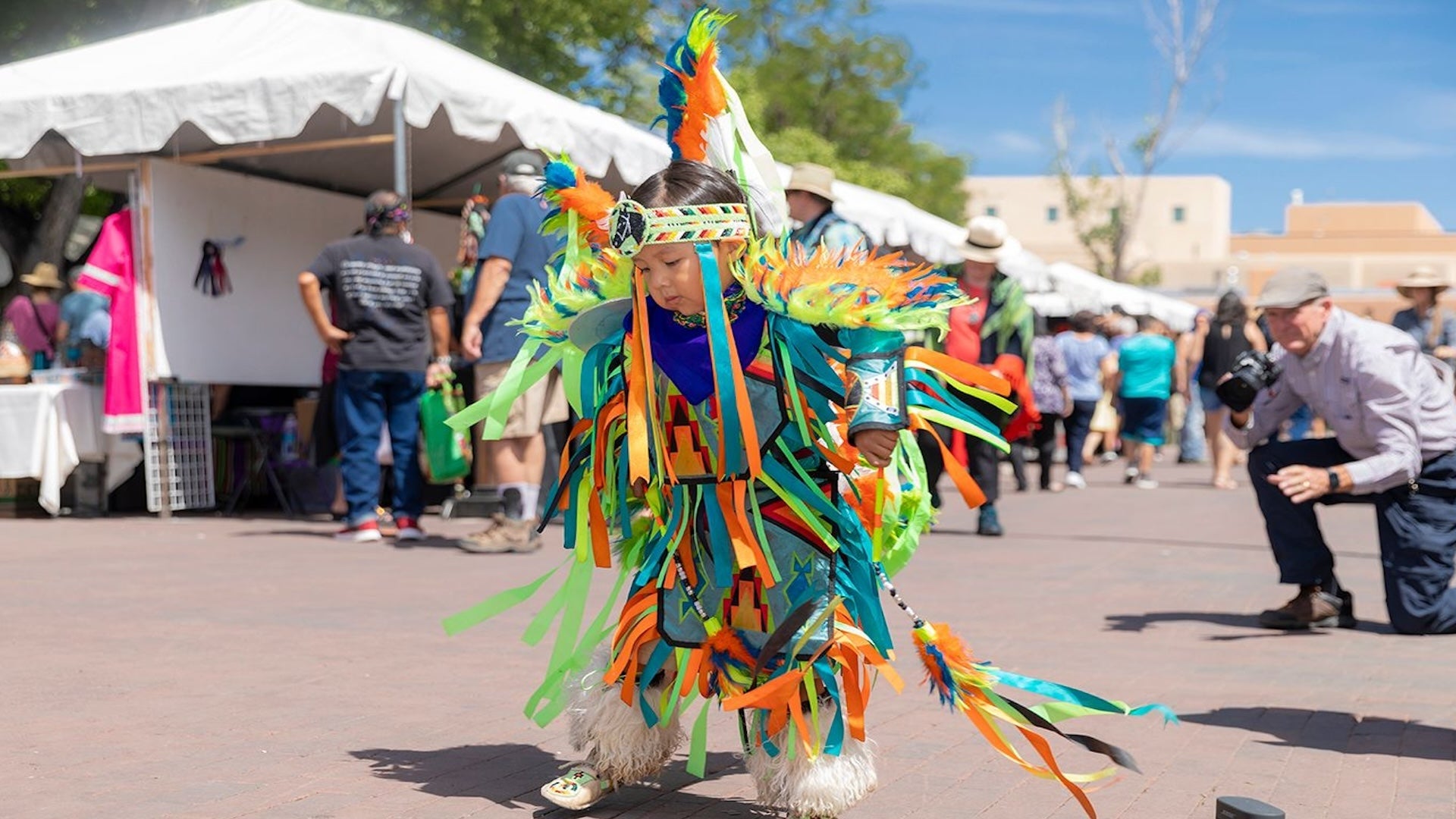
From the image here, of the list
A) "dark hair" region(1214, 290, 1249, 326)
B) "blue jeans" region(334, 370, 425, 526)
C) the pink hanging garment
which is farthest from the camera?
"dark hair" region(1214, 290, 1249, 326)

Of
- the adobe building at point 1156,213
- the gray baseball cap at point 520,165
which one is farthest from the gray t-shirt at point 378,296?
the adobe building at point 1156,213

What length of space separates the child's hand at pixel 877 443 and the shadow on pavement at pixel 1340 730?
202 cm

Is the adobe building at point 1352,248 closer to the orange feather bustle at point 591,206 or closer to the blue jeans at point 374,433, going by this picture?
the blue jeans at point 374,433

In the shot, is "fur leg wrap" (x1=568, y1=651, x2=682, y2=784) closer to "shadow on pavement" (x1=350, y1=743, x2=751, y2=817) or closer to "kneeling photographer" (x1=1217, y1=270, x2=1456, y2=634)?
"shadow on pavement" (x1=350, y1=743, x2=751, y2=817)

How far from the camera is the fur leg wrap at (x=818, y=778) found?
344 centimetres

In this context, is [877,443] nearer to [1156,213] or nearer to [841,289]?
[841,289]

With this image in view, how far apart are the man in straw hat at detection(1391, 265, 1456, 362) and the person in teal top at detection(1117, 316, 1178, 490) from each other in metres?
4.82

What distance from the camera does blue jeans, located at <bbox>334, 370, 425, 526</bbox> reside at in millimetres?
9328

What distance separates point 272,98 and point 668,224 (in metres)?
7.26

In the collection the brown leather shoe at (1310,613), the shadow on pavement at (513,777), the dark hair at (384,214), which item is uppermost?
→ the dark hair at (384,214)

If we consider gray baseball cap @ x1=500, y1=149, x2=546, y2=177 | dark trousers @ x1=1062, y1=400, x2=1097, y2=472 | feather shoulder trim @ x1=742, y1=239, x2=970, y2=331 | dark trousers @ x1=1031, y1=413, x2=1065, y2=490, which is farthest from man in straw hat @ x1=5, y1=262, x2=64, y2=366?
feather shoulder trim @ x1=742, y1=239, x2=970, y2=331

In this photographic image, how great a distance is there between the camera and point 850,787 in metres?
3.47

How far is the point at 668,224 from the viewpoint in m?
→ 3.49

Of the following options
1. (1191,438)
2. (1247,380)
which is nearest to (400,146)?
(1247,380)
